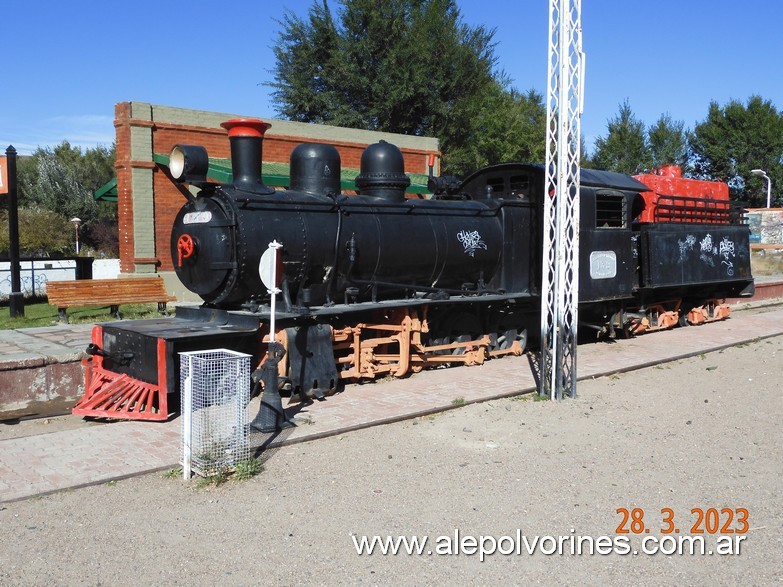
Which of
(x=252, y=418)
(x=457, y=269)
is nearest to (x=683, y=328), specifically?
(x=457, y=269)

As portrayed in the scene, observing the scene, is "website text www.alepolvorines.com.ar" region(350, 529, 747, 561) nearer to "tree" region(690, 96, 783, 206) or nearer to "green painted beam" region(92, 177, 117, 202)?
"green painted beam" region(92, 177, 117, 202)

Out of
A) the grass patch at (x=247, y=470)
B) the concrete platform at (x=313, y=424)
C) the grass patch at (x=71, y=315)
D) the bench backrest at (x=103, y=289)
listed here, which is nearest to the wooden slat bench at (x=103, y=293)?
the bench backrest at (x=103, y=289)

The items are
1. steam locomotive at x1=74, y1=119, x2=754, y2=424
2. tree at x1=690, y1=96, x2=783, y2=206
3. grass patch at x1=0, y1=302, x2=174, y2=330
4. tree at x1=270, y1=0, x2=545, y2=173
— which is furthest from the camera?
tree at x1=690, y1=96, x2=783, y2=206

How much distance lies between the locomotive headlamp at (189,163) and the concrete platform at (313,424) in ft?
8.76

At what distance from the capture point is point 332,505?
483cm

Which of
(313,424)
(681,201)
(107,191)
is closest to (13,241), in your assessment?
(107,191)

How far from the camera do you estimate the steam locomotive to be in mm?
7457

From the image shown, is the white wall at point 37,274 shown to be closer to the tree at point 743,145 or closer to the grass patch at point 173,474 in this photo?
the grass patch at point 173,474

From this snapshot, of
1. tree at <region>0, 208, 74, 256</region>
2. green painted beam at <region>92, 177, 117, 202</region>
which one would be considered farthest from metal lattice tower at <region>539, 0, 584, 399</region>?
tree at <region>0, 208, 74, 256</region>

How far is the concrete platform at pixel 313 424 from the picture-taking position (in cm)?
544

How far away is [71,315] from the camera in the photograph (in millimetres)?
13492

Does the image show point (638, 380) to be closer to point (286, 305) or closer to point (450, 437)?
point (450, 437)

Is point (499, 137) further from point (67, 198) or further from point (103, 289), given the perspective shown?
point (67, 198)

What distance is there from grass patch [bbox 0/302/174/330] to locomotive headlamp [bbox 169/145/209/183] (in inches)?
229
